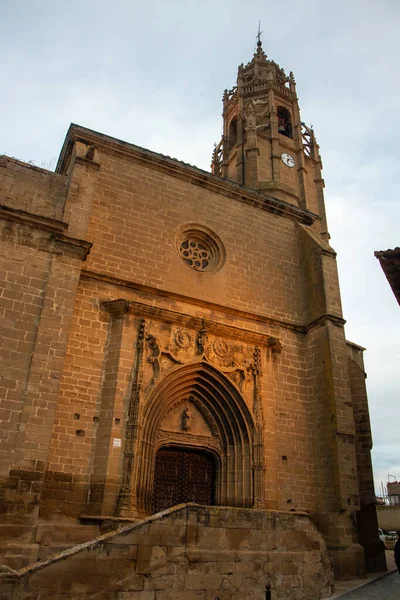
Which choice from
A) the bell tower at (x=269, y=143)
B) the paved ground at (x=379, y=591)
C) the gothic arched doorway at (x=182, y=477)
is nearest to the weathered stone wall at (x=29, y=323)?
the gothic arched doorway at (x=182, y=477)

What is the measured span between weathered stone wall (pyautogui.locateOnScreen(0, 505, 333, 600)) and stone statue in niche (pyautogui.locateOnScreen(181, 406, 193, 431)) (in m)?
3.27

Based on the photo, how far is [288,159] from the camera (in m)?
20.4

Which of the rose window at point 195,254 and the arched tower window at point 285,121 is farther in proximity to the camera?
the arched tower window at point 285,121

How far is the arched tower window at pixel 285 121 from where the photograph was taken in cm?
2206

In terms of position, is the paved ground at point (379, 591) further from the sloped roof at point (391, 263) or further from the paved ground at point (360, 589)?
the sloped roof at point (391, 263)

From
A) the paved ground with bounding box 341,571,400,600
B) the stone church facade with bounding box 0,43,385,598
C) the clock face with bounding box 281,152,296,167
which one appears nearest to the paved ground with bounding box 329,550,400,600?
the paved ground with bounding box 341,571,400,600

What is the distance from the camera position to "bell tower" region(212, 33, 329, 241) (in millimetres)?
19188

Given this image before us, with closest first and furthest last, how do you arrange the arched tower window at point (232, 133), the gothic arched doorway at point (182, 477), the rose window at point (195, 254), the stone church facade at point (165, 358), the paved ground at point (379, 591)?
the paved ground at point (379, 591) → the stone church facade at point (165, 358) → the gothic arched doorway at point (182, 477) → the rose window at point (195, 254) → the arched tower window at point (232, 133)

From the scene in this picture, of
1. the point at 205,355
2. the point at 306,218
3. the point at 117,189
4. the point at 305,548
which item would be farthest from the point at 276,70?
the point at 305,548

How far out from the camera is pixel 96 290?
9.61 metres

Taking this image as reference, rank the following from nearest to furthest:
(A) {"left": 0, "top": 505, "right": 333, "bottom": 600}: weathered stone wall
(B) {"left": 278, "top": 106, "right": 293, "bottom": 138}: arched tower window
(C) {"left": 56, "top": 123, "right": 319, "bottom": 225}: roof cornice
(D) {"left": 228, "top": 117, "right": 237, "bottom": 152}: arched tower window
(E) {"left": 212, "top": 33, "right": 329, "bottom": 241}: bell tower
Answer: (A) {"left": 0, "top": 505, "right": 333, "bottom": 600}: weathered stone wall
(C) {"left": 56, "top": 123, "right": 319, "bottom": 225}: roof cornice
(E) {"left": 212, "top": 33, "right": 329, "bottom": 241}: bell tower
(B) {"left": 278, "top": 106, "right": 293, "bottom": 138}: arched tower window
(D) {"left": 228, "top": 117, "right": 237, "bottom": 152}: arched tower window

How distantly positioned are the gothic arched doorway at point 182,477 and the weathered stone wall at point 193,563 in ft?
10.1

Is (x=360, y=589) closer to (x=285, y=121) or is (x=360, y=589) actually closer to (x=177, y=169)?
(x=177, y=169)

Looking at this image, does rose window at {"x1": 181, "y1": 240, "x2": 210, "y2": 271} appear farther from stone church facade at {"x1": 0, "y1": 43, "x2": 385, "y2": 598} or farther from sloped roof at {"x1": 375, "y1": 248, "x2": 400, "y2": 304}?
sloped roof at {"x1": 375, "y1": 248, "x2": 400, "y2": 304}
